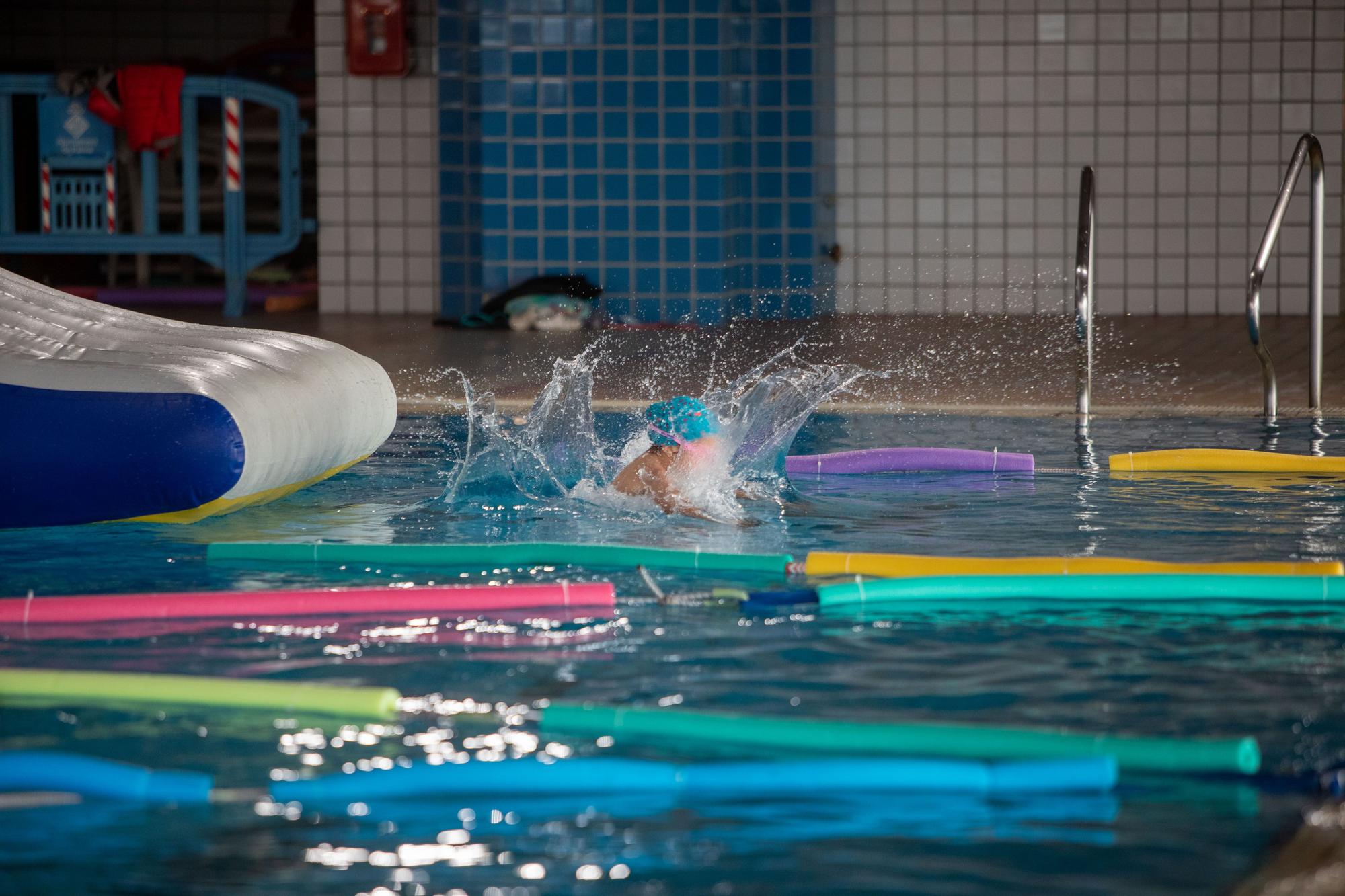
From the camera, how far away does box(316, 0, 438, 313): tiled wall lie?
11.4 m

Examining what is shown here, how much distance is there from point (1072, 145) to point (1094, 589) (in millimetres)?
7848

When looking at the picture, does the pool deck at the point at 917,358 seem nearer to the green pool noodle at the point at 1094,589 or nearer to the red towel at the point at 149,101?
the red towel at the point at 149,101

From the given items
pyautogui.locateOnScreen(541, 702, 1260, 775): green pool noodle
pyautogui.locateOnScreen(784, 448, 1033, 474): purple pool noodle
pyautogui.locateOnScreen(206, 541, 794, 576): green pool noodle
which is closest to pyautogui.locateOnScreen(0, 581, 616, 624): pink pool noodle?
pyautogui.locateOnScreen(206, 541, 794, 576): green pool noodle

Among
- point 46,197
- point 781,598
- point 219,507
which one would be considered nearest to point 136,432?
point 219,507

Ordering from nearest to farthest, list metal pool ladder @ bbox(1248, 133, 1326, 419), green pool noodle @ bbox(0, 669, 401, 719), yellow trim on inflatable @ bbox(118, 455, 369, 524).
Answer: green pool noodle @ bbox(0, 669, 401, 719) → yellow trim on inflatable @ bbox(118, 455, 369, 524) → metal pool ladder @ bbox(1248, 133, 1326, 419)

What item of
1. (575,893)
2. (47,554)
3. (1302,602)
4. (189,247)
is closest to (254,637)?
(47,554)

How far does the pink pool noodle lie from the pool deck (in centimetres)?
344

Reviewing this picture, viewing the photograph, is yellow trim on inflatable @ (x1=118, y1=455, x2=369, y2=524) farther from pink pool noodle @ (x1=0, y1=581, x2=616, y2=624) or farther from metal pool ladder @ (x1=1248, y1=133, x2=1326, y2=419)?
metal pool ladder @ (x1=1248, y1=133, x2=1326, y2=419)

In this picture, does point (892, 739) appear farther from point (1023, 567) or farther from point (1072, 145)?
point (1072, 145)

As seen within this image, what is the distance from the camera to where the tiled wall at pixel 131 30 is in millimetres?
14961

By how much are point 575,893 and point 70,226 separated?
401 inches

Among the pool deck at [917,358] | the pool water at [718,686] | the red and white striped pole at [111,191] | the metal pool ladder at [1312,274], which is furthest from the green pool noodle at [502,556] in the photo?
the red and white striped pole at [111,191]

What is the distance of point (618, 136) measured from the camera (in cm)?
1087

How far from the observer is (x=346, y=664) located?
3627 mm
